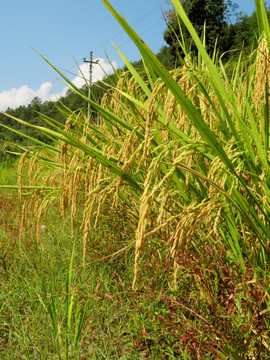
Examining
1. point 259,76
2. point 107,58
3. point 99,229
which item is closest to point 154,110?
point 259,76

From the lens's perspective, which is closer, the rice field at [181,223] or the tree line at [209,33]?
the rice field at [181,223]

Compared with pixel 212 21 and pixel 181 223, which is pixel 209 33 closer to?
pixel 212 21

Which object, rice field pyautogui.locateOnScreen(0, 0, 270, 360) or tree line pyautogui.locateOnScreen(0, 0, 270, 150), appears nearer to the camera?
rice field pyautogui.locateOnScreen(0, 0, 270, 360)

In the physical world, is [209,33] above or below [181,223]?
above

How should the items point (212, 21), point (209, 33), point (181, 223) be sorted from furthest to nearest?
point (209, 33) → point (212, 21) → point (181, 223)

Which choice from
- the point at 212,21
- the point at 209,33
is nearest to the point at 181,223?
the point at 212,21

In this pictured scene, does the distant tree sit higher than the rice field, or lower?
higher

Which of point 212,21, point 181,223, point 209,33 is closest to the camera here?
point 181,223

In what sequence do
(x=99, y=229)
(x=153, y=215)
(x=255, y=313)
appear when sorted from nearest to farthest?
(x=255, y=313)
(x=153, y=215)
(x=99, y=229)

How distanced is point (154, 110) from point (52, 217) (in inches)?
130

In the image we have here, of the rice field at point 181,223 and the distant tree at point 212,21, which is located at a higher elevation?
the distant tree at point 212,21

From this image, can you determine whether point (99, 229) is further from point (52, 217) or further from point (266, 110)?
point (266, 110)

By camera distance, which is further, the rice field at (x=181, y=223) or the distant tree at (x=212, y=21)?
the distant tree at (x=212, y=21)

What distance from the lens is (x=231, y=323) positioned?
58.1 inches
